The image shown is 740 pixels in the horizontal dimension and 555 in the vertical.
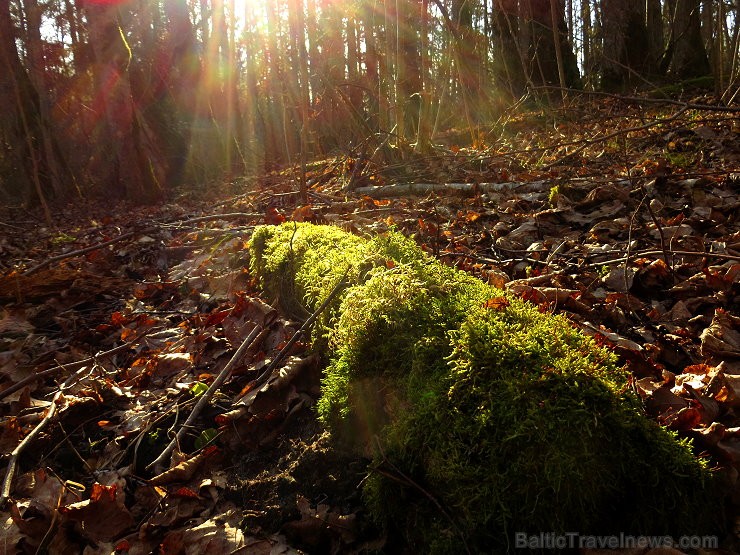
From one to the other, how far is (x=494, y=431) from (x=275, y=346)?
1777mm

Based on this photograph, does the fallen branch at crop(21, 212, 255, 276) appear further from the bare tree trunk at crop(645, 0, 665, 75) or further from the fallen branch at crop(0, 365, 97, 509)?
the bare tree trunk at crop(645, 0, 665, 75)

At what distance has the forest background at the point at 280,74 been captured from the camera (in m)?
7.80

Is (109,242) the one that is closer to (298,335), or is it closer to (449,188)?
(449,188)

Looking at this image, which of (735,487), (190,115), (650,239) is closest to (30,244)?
(650,239)

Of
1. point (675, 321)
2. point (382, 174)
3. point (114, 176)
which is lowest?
point (675, 321)

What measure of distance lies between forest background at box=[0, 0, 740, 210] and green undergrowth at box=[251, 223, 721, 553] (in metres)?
4.35

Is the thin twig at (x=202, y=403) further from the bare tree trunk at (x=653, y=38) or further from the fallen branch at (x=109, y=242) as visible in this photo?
the bare tree trunk at (x=653, y=38)

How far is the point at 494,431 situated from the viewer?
1226 millimetres

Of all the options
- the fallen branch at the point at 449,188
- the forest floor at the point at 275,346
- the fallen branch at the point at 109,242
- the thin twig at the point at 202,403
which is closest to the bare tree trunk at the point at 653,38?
the forest floor at the point at 275,346

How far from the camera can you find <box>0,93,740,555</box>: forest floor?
168 centimetres

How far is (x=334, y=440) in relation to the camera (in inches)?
72.0

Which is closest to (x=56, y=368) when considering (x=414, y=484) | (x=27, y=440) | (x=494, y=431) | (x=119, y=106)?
(x=27, y=440)

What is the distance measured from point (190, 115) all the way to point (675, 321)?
17.0 metres

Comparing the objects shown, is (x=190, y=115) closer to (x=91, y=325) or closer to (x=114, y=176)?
(x=114, y=176)
